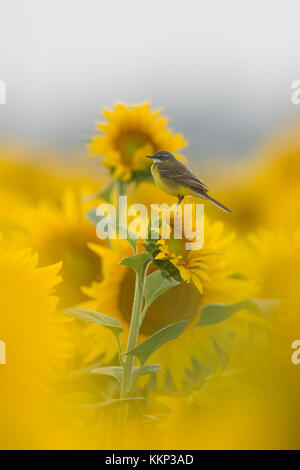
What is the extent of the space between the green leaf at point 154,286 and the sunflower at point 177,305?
0.04 metres

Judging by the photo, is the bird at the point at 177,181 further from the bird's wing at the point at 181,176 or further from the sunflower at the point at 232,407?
the sunflower at the point at 232,407

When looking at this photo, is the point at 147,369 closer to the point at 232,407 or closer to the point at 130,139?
the point at 232,407

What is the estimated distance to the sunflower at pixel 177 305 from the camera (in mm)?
477

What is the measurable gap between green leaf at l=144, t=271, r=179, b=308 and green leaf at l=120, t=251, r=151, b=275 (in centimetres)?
1

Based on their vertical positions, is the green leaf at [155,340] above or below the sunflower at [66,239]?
below

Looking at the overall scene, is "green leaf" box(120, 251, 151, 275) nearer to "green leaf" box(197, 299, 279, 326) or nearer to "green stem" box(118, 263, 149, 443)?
"green stem" box(118, 263, 149, 443)

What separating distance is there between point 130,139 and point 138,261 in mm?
150

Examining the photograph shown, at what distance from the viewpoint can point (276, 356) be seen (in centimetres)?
50

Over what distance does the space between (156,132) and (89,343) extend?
199 millimetres

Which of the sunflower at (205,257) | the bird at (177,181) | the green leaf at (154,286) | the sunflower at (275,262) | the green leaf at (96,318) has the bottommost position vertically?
the green leaf at (96,318)

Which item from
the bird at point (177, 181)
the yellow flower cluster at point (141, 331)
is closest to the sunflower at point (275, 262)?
the yellow flower cluster at point (141, 331)

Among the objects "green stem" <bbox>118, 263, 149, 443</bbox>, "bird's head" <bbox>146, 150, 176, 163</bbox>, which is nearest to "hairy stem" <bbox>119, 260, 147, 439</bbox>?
"green stem" <bbox>118, 263, 149, 443</bbox>

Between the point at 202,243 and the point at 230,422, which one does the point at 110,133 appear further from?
the point at 230,422

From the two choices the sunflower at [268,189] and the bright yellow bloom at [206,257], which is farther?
the sunflower at [268,189]
